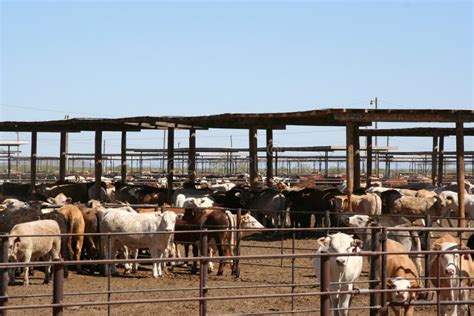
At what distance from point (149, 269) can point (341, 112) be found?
264 inches

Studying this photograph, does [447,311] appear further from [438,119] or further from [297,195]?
[297,195]

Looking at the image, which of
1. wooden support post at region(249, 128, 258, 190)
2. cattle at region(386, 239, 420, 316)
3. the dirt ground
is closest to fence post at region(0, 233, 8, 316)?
the dirt ground

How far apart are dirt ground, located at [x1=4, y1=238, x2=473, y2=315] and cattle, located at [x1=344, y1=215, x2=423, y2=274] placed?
0.91 meters

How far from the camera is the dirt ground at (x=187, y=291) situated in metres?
13.3

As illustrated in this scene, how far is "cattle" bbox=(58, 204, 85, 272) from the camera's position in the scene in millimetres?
18062

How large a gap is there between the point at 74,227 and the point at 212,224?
2916 mm

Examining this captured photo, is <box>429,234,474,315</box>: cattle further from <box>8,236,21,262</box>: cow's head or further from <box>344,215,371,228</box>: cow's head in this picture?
<box>8,236,21,262</box>: cow's head

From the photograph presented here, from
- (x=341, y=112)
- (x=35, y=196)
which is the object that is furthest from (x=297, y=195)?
(x=35, y=196)

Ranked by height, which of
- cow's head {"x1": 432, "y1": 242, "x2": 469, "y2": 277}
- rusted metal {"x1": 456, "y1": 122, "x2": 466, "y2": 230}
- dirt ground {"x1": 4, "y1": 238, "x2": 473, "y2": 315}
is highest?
rusted metal {"x1": 456, "y1": 122, "x2": 466, "y2": 230}

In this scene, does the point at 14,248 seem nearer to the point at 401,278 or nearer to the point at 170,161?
the point at 401,278

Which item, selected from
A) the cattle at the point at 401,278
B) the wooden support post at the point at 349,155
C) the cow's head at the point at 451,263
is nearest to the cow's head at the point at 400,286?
the cattle at the point at 401,278

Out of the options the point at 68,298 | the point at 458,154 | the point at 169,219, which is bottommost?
the point at 68,298

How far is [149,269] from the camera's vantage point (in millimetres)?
18688

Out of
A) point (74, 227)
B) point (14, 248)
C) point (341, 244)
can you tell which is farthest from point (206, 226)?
point (341, 244)
